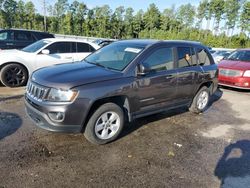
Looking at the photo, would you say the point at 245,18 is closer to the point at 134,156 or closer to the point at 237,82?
the point at 237,82

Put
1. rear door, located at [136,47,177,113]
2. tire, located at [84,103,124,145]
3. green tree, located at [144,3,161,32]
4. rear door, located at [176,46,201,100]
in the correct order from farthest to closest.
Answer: green tree, located at [144,3,161,32], rear door, located at [176,46,201,100], rear door, located at [136,47,177,113], tire, located at [84,103,124,145]

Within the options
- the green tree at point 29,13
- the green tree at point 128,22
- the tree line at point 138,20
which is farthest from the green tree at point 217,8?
the green tree at point 29,13

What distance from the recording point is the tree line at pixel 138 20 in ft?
145

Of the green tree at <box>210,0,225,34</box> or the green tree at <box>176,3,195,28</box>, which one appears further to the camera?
the green tree at <box>176,3,195,28</box>

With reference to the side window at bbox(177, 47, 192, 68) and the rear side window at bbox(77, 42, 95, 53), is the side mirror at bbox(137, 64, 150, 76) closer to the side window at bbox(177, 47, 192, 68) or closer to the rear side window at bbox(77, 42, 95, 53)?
the side window at bbox(177, 47, 192, 68)

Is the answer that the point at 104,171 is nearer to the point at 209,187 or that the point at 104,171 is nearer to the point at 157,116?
the point at 209,187

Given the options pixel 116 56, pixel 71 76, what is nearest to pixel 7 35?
pixel 116 56

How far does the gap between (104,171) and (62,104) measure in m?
1.18

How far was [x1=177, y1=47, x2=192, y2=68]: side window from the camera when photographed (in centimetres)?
548

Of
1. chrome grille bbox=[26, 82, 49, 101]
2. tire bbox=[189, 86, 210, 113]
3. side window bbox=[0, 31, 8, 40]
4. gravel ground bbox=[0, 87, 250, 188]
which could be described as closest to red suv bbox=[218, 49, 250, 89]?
tire bbox=[189, 86, 210, 113]

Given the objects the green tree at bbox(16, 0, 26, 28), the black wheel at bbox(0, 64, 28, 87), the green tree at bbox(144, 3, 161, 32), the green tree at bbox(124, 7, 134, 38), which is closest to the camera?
the black wheel at bbox(0, 64, 28, 87)

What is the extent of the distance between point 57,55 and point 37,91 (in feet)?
13.7

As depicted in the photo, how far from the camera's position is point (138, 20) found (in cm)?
5666

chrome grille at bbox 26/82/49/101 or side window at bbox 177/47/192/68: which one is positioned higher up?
side window at bbox 177/47/192/68
